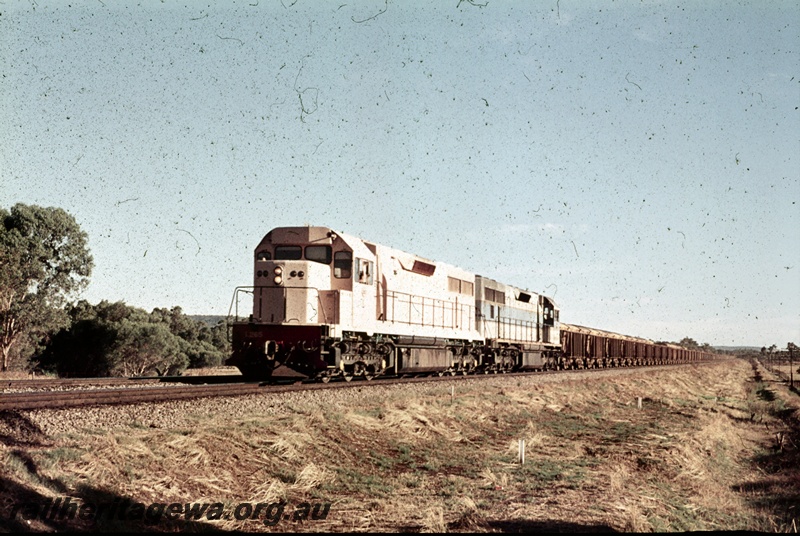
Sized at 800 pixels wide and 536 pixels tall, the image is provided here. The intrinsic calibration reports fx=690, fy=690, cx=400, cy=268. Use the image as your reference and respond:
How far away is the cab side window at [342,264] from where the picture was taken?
765 inches

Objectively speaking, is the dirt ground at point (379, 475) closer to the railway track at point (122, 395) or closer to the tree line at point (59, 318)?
the railway track at point (122, 395)

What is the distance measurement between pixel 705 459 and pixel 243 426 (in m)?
11.2

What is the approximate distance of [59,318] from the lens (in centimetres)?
4359

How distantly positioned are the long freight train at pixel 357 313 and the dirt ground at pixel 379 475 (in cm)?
208

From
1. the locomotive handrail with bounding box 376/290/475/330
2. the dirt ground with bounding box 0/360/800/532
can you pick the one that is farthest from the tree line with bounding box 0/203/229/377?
the dirt ground with bounding box 0/360/800/532

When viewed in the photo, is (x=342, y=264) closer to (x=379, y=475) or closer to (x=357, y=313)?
(x=357, y=313)

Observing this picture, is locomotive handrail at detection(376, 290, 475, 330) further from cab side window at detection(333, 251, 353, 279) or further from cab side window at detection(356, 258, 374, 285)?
cab side window at detection(333, 251, 353, 279)

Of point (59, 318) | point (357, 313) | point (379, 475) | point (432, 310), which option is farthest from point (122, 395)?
point (59, 318)

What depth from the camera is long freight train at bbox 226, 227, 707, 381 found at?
17484mm

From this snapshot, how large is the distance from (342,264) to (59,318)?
31402 millimetres

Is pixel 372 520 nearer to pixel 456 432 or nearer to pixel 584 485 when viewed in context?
pixel 584 485

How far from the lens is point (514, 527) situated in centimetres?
846

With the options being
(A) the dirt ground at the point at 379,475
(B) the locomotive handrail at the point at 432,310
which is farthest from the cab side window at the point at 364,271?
(A) the dirt ground at the point at 379,475

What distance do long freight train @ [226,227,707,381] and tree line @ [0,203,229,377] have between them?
2631 cm
